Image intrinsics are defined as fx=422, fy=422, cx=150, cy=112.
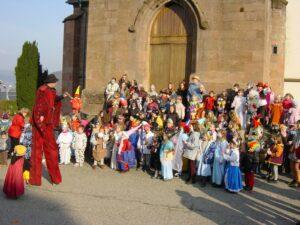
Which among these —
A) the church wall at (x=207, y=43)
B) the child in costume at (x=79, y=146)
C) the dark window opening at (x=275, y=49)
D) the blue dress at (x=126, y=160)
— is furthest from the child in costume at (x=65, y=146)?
the dark window opening at (x=275, y=49)

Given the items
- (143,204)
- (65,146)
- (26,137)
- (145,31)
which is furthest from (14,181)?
(145,31)

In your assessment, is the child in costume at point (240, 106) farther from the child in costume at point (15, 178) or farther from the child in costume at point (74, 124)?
the child in costume at point (15, 178)

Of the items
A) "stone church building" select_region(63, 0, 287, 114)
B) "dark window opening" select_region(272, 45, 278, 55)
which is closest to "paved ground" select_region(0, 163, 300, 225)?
"stone church building" select_region(63, 0, 287, 114)

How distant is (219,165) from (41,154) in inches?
153

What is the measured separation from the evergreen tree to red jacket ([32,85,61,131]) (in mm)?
14151

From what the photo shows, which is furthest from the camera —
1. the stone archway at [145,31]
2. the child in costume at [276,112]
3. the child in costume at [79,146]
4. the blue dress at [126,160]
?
the stone archway at [145,31]

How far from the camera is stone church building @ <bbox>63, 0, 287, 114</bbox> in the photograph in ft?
45.9

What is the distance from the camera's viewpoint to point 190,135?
400 inches

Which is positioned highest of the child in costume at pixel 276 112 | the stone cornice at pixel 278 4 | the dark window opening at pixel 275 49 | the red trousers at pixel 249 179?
the stone cornice at pixel 278 4

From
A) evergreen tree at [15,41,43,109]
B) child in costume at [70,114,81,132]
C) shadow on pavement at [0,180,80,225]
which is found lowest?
shadow on pavement at [0,180,80,225]

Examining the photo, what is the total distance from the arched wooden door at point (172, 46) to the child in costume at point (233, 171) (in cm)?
648

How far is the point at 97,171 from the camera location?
35.2 feet

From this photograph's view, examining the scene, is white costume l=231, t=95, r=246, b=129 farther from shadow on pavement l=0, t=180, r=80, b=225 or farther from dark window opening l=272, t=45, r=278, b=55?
shadow on pavement l=0, t=180, r=80, b=225

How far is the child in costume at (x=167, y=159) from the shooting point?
9.90m
